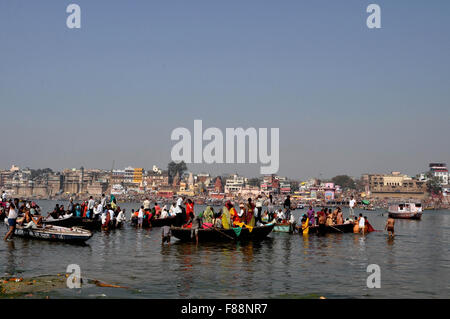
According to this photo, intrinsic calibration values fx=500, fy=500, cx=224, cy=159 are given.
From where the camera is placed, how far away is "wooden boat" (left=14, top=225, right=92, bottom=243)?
23.0m

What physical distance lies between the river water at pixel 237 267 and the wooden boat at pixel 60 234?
1.64ft

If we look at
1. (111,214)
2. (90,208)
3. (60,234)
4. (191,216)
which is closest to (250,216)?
(191,216)

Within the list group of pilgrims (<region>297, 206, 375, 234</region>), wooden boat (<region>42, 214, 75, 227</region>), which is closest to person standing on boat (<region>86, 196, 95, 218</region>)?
wooden boat (<region>42, 214, 75, 227</region>)

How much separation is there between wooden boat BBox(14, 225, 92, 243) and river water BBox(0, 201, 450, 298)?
500 millimetres

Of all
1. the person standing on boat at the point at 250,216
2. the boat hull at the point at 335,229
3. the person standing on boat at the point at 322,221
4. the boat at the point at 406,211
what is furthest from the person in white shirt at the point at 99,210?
the boat at the point at 406,211

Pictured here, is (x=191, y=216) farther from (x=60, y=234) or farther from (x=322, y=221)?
(x=322, y=221)

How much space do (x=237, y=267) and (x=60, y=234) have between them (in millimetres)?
9489

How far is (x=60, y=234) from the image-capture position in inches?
912

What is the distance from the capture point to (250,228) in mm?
25953

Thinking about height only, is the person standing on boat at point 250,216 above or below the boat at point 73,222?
above

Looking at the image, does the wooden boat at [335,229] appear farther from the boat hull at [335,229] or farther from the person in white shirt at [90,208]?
the person in white shirt at [90,208]

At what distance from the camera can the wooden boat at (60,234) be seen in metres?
23.0
